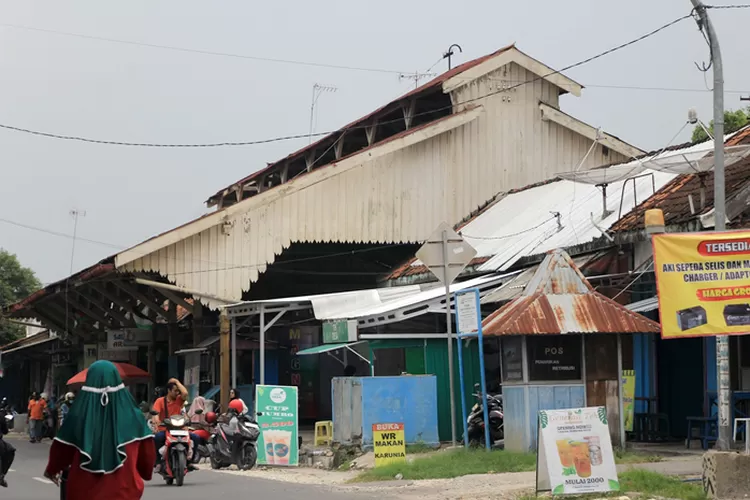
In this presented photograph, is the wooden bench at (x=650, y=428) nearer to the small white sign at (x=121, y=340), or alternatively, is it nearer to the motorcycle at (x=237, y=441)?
the motorcycle at (x=237, y=441)

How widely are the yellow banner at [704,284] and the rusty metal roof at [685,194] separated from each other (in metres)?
4.87

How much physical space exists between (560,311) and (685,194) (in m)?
4.50

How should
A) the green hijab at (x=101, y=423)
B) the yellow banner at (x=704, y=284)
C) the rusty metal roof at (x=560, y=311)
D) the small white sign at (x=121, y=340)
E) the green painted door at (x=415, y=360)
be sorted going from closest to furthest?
the green hijab at (x=101, y=423), the yellow banner at (x=704, y=284), the rusty metal roof at (x=560, y=311), the green painted door at (x=415, y=360), the small white sign at (x=121, y=340)

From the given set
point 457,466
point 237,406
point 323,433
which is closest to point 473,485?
point 457,466

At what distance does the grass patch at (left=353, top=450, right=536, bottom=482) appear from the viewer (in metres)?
15.6

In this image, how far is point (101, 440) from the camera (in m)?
7.88

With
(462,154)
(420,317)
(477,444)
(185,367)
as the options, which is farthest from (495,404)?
(185,367)

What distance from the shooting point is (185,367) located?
3219 centimetres

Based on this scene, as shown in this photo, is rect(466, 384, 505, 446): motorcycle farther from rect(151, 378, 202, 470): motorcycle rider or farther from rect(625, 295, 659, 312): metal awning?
rect(151, 378, 202, 470): motorcycle rider

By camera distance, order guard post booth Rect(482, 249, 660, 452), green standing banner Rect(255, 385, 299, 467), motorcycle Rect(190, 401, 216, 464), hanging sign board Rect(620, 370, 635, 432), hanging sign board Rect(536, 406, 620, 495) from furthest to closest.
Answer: green standing banner Rect(255, 385, 299, 467) < hanging sign board Rect(620, 370, 635, 432) < motorcycle Rect(190, 401, 216, 464) < guard post booth Rect(482, 249, 660, 452) < hanging sign board Rect(536, 406, 620, 495)

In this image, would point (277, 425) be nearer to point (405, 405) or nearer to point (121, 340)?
point (405, 405)

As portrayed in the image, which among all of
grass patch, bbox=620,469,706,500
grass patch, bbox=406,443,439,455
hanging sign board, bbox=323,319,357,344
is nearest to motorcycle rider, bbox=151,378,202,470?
grass patch, bbox=406,443,439,455

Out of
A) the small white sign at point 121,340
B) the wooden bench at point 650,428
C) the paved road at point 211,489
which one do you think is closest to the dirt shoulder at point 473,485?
the paved road at point 211,489

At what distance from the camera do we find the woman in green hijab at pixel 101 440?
789 centimetres
